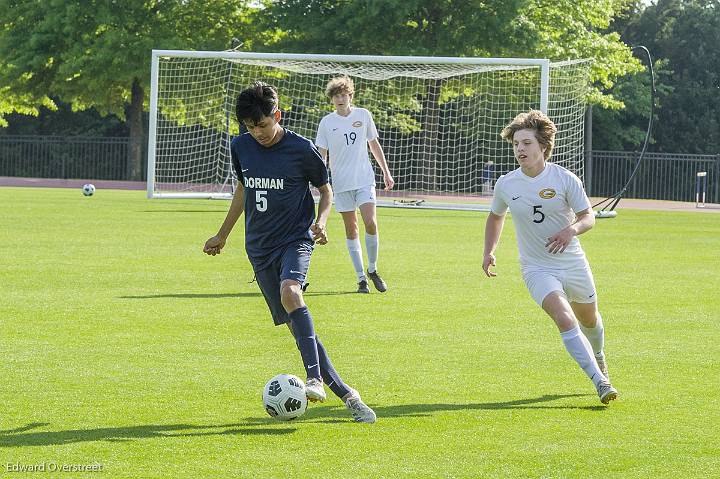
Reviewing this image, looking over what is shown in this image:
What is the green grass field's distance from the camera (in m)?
5.81

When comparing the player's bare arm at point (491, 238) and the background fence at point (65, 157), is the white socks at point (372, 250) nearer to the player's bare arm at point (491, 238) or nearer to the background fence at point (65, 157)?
the player's bare arm at point (491, 238)

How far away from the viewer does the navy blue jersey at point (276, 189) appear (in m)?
7.02

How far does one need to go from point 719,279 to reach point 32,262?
8.12 m

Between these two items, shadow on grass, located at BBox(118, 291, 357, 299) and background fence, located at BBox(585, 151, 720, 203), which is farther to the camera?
background fence, located at BBox(585, 151, 720, 203)

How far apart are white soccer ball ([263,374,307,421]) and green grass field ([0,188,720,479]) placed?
7cm

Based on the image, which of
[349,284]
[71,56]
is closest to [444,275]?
[349,284]

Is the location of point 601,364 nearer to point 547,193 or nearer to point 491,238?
point 491,238

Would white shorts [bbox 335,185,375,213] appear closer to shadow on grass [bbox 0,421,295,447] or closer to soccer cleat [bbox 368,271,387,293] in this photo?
soccer cleat [bbox 368,271,387,293]

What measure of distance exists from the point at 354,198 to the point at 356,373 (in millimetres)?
5356

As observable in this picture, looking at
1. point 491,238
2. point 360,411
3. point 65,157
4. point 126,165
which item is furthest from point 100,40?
point 360,411

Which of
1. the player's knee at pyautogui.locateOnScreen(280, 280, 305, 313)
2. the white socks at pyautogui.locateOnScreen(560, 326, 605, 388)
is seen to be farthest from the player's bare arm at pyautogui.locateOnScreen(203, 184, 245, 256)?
the white socks at pyautogui.locateOnScreen(560, 326, 605, 388)

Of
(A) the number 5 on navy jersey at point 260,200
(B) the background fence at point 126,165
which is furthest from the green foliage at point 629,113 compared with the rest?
(A) the number 5 on navy jersey at point 260,200

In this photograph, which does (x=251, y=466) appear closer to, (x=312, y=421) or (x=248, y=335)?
(x=312, y=421)

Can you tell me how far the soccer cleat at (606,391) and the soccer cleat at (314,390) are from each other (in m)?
1.52
